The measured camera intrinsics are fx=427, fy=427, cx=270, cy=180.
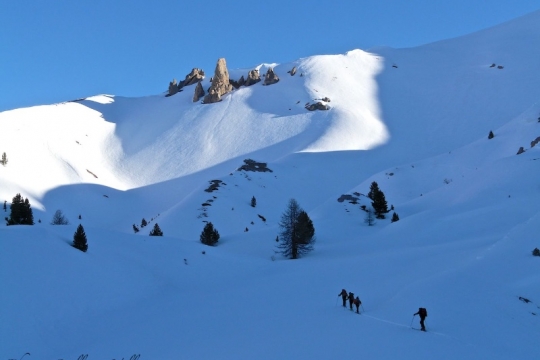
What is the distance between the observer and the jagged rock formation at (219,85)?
122188 millimetres

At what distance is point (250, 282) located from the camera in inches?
1046

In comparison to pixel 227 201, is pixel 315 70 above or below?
above

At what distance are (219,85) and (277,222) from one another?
77.3m

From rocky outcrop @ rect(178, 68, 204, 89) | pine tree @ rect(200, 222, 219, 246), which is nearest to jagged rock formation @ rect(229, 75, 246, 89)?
rocky outcrop @ rect(178, 68, 204, 89)

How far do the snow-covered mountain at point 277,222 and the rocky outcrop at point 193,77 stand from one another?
2053 cm

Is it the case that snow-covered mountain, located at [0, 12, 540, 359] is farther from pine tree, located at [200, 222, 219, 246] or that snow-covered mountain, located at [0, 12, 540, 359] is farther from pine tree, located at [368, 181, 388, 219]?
pine tree, located at [200, 222, 219, 246]

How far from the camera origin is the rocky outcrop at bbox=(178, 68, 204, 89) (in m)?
147

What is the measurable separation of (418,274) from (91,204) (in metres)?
64.7

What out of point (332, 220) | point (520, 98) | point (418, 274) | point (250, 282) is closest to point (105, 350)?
point (250, 282)

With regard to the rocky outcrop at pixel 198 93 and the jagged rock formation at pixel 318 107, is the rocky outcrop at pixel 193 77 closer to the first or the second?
the rocky outcrop at pixel 198 93

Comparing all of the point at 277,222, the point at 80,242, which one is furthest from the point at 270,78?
the point at 80,242

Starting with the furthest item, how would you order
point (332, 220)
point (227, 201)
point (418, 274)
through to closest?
point (227, 201)
point (332, 220)
point (418, 274)

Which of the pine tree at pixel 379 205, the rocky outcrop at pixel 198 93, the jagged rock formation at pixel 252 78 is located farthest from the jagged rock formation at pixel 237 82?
the pine tree at pixel 379 205

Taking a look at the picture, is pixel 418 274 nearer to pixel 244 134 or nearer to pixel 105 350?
pixel 105 350
